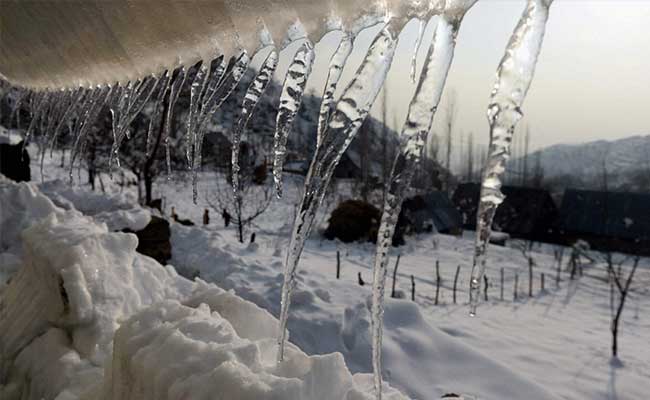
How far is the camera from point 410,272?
472 inches

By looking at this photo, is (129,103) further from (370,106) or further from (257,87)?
(370,106)

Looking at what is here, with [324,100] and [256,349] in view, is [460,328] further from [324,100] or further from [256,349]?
[324,100]

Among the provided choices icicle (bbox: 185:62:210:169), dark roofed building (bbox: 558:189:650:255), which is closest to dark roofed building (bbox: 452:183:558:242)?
dark roofed building (bbox: 558:189:650:255)

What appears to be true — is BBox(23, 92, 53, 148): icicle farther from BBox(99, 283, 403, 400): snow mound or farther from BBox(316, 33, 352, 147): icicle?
BBox(316, 33, 352, 147): icicle

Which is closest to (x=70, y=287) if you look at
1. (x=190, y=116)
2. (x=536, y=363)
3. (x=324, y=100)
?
(x=190, y=116)

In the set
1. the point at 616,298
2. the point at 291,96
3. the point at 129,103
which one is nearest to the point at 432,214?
the point at 616,298

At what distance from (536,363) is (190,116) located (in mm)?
5353

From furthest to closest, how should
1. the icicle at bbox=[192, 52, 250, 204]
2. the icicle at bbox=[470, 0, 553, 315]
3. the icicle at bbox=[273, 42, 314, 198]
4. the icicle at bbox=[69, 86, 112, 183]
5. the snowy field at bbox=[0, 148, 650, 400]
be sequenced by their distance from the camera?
1. the snowy field at bbox=[0, 148, 650, 400]
2. the icicle at bbox=[69, 86, 112, 183]
3. the icicle at bbox=[192, 52, 250, 204]
4. the icicle at bbox=[273, 42, 314, 198]
5. the icicle at bbox=[470, 0, 553, 315]

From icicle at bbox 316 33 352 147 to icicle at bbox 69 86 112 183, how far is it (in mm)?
614

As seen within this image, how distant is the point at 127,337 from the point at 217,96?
717mm

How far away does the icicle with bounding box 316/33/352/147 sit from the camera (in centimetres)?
40

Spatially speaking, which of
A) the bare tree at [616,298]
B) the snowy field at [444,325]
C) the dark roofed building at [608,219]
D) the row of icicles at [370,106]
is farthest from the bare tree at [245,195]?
the dark roofed building at [608,219]

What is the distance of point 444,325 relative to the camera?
245 inches

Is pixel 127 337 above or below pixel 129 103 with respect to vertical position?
below
